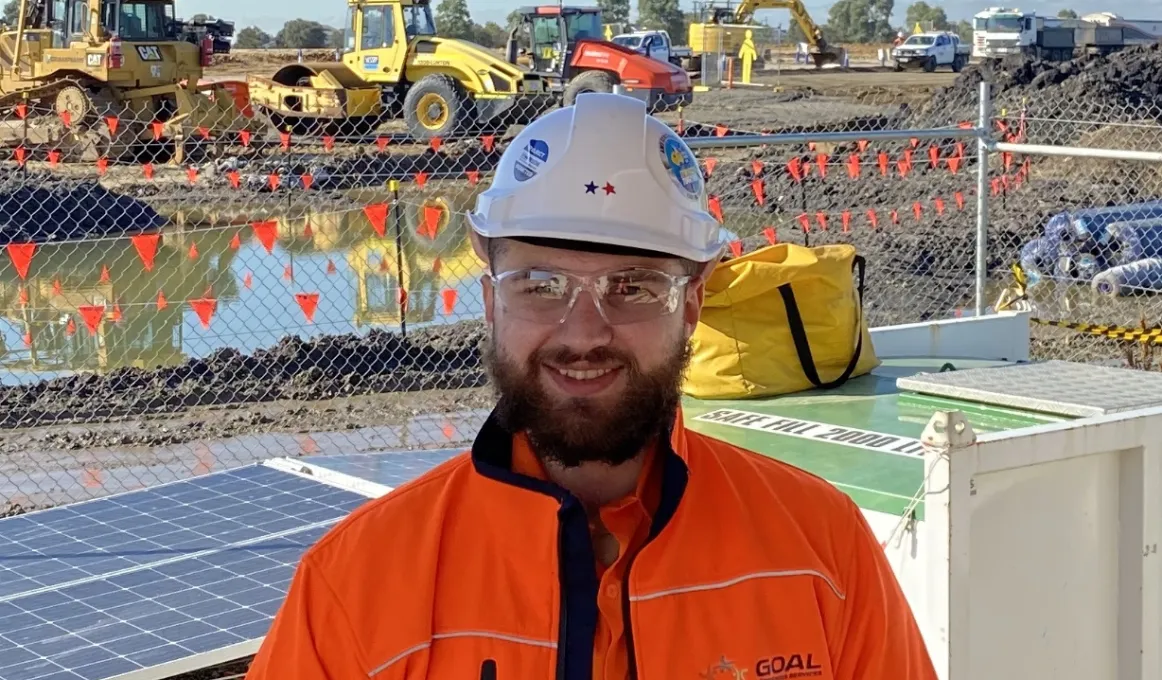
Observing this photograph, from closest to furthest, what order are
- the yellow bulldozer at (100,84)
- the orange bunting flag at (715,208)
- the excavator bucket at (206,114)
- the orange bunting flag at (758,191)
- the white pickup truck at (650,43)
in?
1. the orange bunting flag at (715,208)
2. the orange bunting flag at (758,191)
3. the excavator bucket at (206,114)
4. the yellow bulldozer at (100,84)
5. the white pickup truck at (650,43)

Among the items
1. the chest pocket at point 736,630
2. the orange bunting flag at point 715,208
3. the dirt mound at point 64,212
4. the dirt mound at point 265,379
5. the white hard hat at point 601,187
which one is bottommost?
the dirt mound at point 265,379

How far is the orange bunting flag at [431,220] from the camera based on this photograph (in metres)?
18.9

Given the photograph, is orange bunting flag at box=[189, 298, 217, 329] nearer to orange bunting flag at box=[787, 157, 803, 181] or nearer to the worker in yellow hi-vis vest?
orange bunting flag at box=[787, 157, 803, 181]

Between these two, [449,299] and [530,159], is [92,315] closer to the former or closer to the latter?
[449,299]

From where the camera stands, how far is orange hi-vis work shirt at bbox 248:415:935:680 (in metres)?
1.84

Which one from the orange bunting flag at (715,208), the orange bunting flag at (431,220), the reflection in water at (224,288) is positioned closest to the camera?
the orange bunting flag at (715,208)

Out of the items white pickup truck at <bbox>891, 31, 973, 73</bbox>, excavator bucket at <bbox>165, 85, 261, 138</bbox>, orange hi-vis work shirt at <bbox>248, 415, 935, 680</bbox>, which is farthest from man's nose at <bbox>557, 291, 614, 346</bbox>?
white pickup truck at <bbox>891, 31, 973, 73</bbox>

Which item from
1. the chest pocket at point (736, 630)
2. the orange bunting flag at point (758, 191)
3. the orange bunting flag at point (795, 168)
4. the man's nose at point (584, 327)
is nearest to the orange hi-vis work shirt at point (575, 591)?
the chest pocket at point (736, 630)

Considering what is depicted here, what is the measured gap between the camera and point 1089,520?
3.39 meters

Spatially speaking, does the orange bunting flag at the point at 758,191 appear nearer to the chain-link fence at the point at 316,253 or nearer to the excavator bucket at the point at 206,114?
the chain-link fence at the point at 316,253

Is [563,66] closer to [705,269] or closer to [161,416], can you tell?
[161,416]

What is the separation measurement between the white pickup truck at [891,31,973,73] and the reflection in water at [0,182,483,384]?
125 feet

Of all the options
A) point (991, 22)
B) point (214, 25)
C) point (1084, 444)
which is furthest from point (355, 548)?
point (991, 22)

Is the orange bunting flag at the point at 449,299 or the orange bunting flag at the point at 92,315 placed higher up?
the orange bunting flag at the point at 449,299
